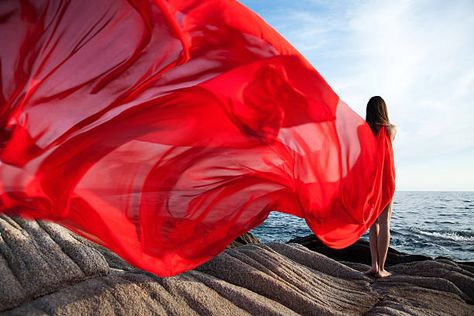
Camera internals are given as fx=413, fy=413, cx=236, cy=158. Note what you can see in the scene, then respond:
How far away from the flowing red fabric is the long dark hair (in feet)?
2.20

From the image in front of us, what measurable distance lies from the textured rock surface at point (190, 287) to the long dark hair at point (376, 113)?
59.1 inches

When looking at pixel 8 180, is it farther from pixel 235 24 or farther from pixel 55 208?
pixel 235 24

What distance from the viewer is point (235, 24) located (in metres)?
2.32

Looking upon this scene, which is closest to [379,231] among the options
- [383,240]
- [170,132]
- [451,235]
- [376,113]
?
[383,240]

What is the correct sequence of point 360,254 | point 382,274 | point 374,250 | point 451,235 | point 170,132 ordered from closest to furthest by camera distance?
point 170,132
point 382,274
point 374,250
point 360,254
point 451,235

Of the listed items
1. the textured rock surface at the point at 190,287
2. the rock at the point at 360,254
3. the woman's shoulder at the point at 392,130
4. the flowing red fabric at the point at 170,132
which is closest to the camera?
the flowing red fabric at the point at 170,132

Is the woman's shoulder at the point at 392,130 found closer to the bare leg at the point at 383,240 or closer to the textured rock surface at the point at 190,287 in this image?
the bare leg at the point at 383,240

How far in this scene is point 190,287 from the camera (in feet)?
8.41

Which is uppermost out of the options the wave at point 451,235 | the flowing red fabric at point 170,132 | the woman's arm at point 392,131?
the woman's arm at point 392,131

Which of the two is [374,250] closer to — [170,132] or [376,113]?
[376,113]

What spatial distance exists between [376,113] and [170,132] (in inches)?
92.5

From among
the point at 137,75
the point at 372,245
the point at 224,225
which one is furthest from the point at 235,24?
the point at 372,245

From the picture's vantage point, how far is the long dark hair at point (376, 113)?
395cm

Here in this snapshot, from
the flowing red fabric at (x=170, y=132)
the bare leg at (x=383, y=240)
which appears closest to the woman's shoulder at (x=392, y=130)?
the flowing red fabric at (x=170, y=132)
